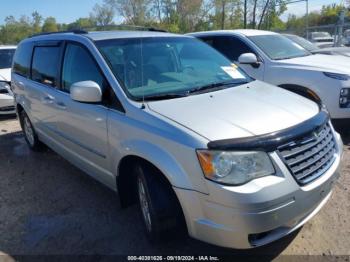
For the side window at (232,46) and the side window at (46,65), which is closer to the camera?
the side window at (46,65)

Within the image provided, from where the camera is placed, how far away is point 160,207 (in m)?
2.80

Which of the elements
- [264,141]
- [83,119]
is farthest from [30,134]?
[264,141]

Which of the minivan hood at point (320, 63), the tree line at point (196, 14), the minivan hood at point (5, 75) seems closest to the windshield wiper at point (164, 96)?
the minivan hood at point (320, 63)

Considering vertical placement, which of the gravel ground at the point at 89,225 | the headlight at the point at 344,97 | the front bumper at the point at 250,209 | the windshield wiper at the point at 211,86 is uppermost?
the windshield wiper at the point at 211,86

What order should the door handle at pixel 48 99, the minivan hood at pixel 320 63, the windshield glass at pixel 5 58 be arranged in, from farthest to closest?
1. the windshield glass at pixel 5 58
2. the minivan hood at pixel 320 63
3. the door handle at pixel 48 99

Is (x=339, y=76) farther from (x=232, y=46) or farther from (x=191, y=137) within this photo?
(x=191, y=137)

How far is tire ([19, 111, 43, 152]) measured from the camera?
572 centimetres

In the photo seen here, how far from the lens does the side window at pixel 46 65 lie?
4326mm

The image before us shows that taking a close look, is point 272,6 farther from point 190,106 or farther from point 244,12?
point 190,106

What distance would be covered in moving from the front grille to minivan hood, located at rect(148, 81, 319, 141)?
16 centimetres

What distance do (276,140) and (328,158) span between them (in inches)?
27.9

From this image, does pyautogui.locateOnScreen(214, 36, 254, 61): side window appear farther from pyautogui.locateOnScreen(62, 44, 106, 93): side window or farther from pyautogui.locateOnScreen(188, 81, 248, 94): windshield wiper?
pyautogui.locateOnScreen(62, 44, 106, 93): side window

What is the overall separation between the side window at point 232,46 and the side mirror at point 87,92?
3.98 m

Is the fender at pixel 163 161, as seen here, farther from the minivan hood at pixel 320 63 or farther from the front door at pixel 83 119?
the minivan hood at pixel 320 63
